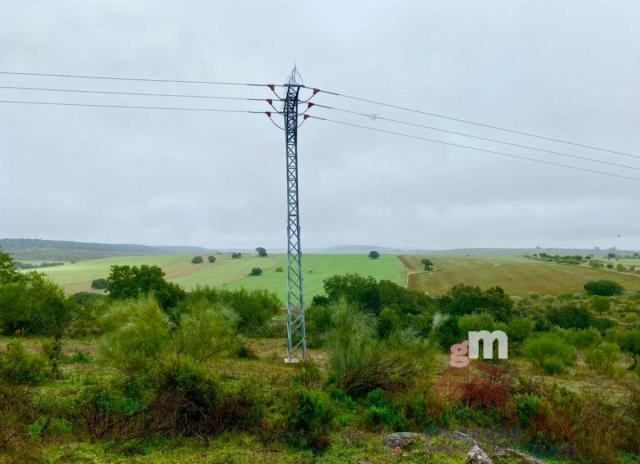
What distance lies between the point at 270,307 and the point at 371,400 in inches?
1099

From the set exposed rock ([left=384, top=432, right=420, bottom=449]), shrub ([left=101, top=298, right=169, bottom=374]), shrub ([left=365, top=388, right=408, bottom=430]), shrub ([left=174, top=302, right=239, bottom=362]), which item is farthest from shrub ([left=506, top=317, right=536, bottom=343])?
shrub ([left=101, top=298, right=169, bottom=374])

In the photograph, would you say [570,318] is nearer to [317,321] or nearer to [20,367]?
[317,321]

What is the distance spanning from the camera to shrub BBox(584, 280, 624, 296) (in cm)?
6489

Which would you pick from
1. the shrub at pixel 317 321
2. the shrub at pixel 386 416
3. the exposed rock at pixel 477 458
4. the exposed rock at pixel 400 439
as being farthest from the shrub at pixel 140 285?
the exposed rock at pixel 477 458

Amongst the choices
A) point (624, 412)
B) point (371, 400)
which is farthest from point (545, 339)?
point (371, 400)

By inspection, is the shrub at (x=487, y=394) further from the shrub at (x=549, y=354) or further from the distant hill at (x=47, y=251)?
the distant hill at (x=47, y=251)

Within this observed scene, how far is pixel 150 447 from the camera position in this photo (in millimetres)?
9359

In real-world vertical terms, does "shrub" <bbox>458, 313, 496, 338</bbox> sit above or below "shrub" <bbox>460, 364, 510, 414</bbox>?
below

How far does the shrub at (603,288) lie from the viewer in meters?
64.9

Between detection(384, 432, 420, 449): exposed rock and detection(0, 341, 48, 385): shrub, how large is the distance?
1227 centimetres

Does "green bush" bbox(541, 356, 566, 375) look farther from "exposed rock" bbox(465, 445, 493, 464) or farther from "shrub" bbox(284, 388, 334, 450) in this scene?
"shrub" bbox(284, 388, 334, 450)

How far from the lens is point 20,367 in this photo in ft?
46.9

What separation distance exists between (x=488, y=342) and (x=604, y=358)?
7449 millimetres

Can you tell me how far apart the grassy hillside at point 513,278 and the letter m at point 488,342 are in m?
33.1
